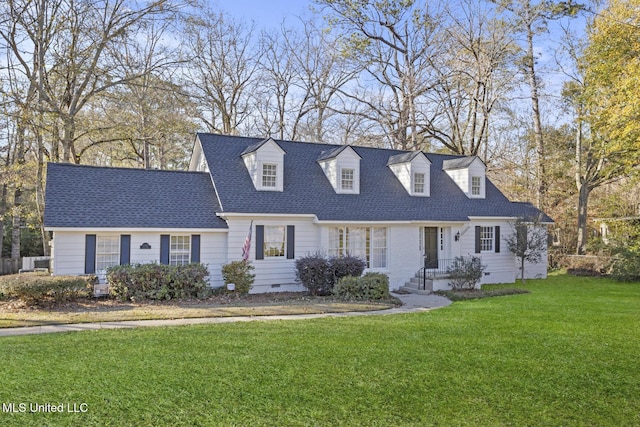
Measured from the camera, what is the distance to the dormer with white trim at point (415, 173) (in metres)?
19.7

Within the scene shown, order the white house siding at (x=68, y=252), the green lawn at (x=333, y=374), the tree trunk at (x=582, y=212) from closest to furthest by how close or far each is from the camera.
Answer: the green lawn at (x=333, y=374) < the white house siding at (x=68, y=252) < the tree trunk at (x=582, y=212)

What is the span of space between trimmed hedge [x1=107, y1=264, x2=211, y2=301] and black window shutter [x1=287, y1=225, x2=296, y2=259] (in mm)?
3609

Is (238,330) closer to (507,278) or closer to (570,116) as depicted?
(507,278)

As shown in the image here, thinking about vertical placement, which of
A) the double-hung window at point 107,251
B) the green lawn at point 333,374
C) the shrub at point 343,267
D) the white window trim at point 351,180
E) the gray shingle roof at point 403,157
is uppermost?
the gray shingle roof at point 403,157

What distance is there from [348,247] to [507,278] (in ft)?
27.9

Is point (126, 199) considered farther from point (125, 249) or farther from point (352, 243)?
point (352, 243)

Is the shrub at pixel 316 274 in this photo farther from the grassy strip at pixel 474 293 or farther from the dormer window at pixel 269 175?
the grassy strip at pixel 474 293

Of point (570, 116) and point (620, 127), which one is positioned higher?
point (570, 116)

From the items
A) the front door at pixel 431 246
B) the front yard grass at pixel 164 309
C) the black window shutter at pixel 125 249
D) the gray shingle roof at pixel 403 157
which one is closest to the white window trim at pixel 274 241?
the front yard grass at pixel 164 309

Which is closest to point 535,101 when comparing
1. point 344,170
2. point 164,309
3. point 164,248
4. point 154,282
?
point 344,170

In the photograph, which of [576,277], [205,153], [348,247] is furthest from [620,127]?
[205,153]

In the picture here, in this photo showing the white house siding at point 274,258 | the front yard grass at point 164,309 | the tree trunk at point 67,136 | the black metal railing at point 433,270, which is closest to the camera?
the front yard grass at point 164,309

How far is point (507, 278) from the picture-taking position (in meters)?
20.8

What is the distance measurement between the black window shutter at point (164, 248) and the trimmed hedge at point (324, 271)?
4.33 metres
